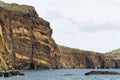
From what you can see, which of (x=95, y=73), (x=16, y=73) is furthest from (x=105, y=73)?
(x=16, y=73)

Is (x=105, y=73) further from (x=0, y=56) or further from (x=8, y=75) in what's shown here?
(x=0, y=56)

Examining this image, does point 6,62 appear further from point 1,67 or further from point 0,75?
point 0,75

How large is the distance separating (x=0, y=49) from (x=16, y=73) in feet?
219

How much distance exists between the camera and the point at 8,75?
127 metres

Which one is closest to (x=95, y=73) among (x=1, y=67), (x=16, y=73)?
(x=16, y=73)

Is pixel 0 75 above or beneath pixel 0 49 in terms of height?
beneath

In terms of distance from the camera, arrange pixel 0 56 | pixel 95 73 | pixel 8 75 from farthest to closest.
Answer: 1. pixel 0 56
2. pixel 95 73
3. pixel 8 75

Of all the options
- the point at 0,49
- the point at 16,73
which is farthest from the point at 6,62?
the point at 16,73

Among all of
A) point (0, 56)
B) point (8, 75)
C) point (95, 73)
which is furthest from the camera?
point (0, 56)

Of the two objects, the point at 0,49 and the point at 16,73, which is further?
the point at 0,49

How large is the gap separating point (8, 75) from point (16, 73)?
6415 millimetres

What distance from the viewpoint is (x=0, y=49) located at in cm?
19762

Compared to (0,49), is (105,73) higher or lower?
lower

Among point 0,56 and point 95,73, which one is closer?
point 95,73
